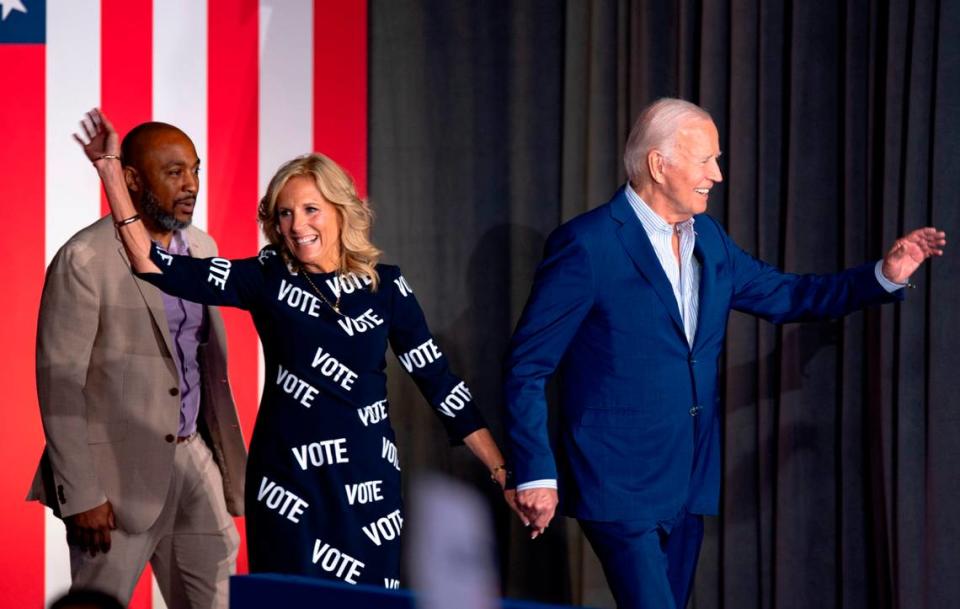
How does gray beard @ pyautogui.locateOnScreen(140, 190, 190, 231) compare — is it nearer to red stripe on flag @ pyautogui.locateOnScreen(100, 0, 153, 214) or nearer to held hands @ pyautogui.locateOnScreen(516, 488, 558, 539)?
red stripe on flag @ pyautogui.locateOnScreen(100, 0, 153, 214)

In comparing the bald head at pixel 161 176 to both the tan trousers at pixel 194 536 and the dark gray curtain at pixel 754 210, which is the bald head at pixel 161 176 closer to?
the tan trousers at pixel 194 536

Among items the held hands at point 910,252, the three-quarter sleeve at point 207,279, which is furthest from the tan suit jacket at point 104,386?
the held hands at point 910,252

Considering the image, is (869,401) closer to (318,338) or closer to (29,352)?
(318,338)

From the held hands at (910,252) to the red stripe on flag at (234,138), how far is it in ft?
7.15

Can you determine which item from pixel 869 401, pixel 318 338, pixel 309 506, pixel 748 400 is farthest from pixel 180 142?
pixel 869 401

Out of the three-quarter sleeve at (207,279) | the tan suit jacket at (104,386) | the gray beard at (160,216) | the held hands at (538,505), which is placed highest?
the gray beard at (160,216)

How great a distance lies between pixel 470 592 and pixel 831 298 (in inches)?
81.6

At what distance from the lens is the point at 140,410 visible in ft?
10.8

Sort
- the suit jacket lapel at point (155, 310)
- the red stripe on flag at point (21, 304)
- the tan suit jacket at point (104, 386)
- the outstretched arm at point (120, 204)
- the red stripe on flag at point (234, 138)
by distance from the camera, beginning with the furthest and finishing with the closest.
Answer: the red stripe on flag at point (234, 138), the red stripe on flag at point (21, 304), the suit jacket lapel at point (155, 310), the tan suit jacket at point (104, 386), the outstretched arm at point (120, 204)

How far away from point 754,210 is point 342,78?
4.80 ft

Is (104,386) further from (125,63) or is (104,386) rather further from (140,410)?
(125,63)

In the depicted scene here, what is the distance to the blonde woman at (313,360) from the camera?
9.30 feet

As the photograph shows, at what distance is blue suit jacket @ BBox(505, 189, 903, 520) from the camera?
2.75 meters

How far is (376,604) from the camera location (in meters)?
1.19
